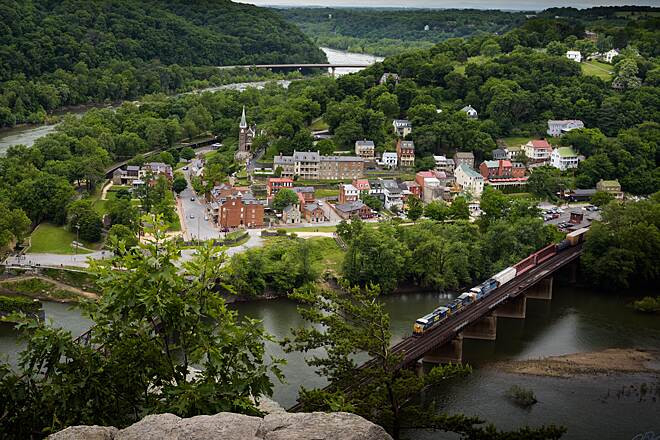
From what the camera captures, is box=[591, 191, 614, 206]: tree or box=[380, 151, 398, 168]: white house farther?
box=[380, 151, 398, 168]: white house

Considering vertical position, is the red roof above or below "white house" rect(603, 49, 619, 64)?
below

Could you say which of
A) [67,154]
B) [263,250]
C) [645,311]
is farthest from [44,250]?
[645,311]

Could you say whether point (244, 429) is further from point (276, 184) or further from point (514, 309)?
point (276, 184)

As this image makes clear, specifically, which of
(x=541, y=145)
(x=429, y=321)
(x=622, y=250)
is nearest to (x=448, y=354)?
(x=429, y=321)

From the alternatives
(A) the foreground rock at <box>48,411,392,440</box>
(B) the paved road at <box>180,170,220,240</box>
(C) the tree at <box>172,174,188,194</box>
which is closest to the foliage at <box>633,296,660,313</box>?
(B) the paved road at <box>180,170,220,240</box>

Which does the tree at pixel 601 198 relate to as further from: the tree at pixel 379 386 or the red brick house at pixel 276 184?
the tree at pixel 379 386

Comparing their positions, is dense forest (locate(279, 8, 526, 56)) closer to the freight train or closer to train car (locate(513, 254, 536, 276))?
the freight train

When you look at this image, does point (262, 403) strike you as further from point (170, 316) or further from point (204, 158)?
point (204, 158)
